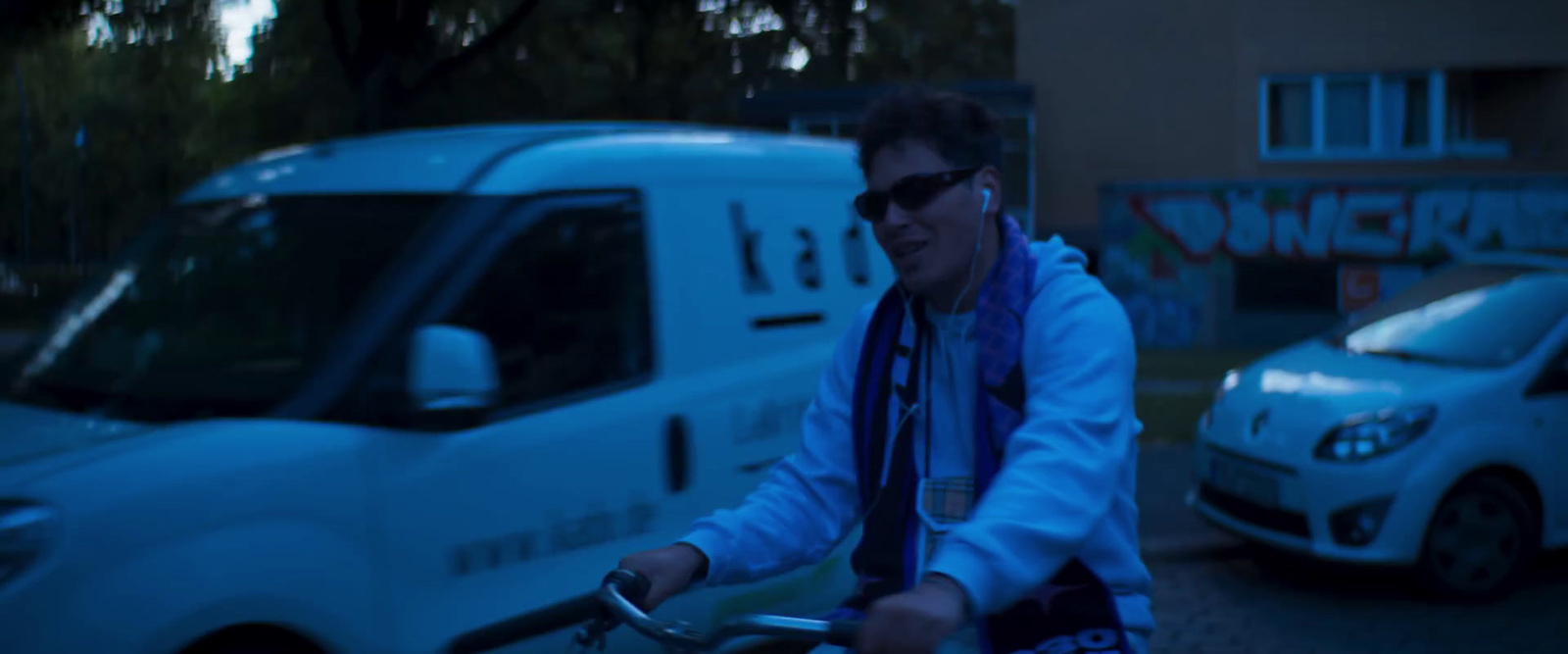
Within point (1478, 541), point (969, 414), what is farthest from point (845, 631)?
point (1478, 541)

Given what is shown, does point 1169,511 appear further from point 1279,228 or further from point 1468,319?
point 1279,228

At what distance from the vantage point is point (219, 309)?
14.3 ft

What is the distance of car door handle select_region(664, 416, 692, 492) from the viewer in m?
4.50

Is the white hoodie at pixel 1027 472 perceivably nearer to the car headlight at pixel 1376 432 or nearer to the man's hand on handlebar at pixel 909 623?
the man's hand on handlebar at pixel 909 623

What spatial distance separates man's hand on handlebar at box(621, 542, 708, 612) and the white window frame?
23793 mm

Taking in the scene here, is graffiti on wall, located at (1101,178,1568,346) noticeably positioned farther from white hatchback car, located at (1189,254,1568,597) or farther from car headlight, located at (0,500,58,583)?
A: car headlight, located at (0,500,58,583)

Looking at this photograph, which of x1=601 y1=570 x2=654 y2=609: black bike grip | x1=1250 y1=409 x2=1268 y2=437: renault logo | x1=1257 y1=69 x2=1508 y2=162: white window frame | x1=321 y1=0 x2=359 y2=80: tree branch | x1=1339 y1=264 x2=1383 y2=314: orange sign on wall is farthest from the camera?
x1=1339 y1=264 x2=1383 y2=314: orange sign on wall

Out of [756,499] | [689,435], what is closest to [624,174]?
[689,435]

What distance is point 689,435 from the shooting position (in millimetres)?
4570

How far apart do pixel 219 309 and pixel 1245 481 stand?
4787mm

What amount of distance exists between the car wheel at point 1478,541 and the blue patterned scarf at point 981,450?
4.99m

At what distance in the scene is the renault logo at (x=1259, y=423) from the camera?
7055 millimetres

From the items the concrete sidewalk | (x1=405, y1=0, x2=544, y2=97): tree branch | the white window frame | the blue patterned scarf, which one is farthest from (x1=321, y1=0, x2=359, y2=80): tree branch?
the white window frame

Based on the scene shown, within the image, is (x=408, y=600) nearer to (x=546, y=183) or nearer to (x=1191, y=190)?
(x=546, y=183)
